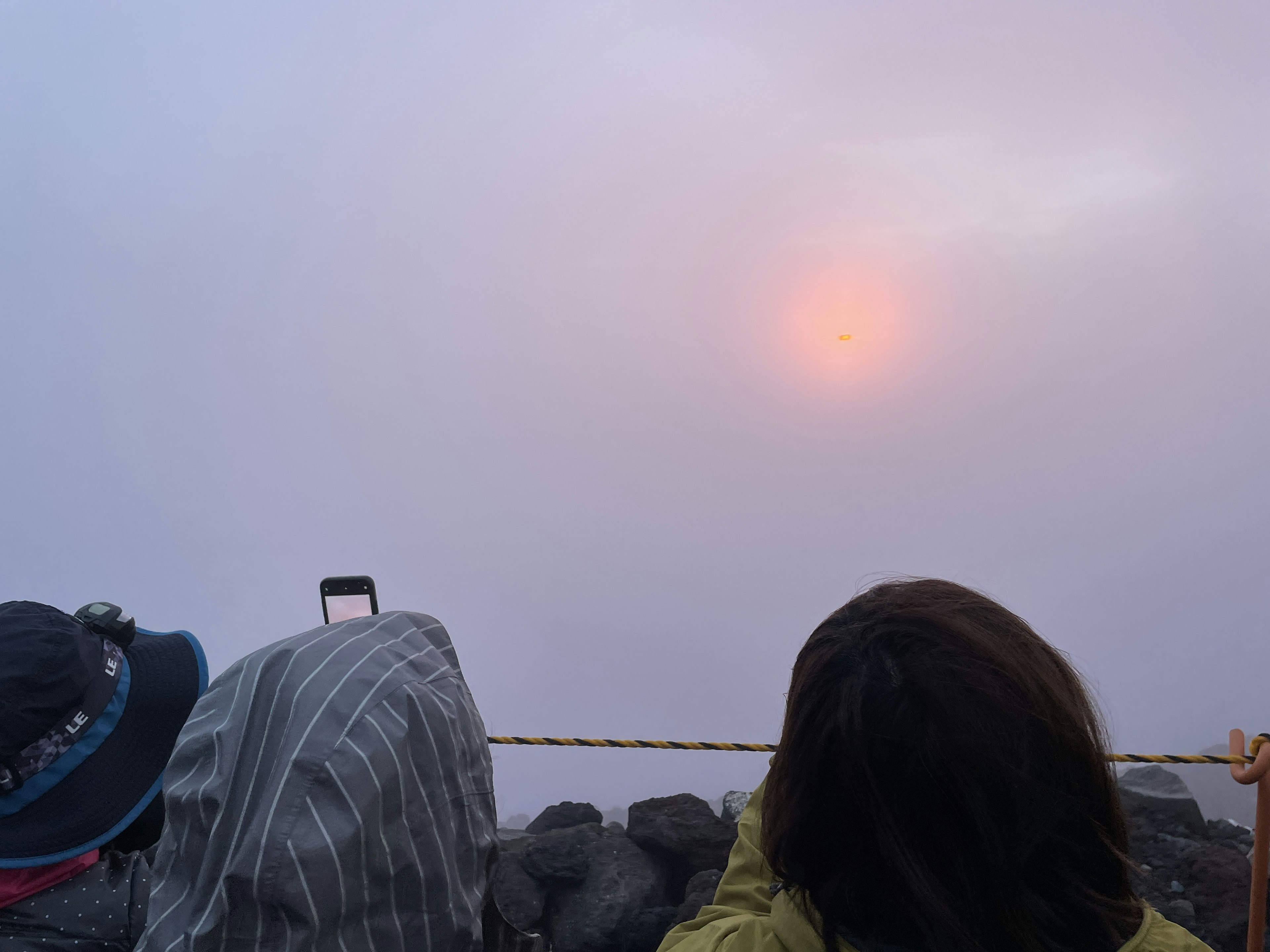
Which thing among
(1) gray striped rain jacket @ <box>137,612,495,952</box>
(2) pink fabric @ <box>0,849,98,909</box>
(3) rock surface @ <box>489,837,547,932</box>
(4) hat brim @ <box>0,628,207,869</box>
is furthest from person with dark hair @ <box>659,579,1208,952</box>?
(3) rock surface @ <box>489,837,547,932</box>

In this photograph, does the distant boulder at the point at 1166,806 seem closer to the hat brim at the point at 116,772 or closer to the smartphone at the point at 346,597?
the smartphone at the point at 346,597

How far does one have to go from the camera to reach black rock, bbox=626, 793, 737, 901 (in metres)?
1.85

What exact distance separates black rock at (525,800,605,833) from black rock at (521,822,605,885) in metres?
0.23

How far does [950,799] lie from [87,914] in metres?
0.94

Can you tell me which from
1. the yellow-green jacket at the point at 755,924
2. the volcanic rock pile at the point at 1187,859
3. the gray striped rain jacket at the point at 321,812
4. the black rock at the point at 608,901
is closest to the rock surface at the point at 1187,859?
the volcanic rock pile at the point at 1187,859

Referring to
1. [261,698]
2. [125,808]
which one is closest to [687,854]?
[125,808]

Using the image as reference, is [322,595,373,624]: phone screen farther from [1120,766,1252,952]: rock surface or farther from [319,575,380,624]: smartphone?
[1120,766,1252,952]: rock surface

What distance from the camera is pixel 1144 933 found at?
0.56m

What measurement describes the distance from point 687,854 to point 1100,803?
1.45 metres

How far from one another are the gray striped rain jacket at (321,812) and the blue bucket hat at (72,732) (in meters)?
0.41

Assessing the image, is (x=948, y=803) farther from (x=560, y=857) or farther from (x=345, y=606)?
(x=560, y=857)

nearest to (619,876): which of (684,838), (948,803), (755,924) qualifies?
(684,838)

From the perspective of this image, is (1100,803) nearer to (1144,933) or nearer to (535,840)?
(1144,933)

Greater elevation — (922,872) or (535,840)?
(922,872)
